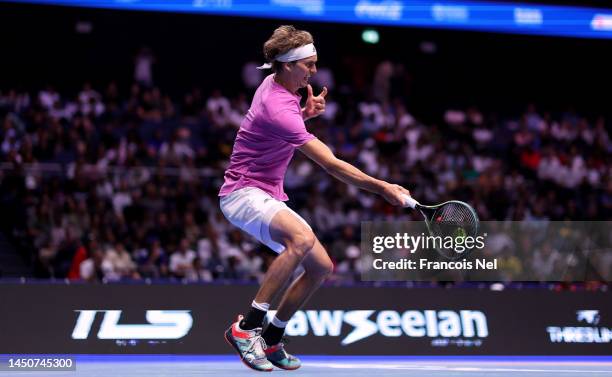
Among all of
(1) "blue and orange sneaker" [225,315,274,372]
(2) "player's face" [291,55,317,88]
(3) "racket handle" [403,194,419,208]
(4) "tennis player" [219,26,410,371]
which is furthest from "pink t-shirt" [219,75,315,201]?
(1) "blue and orange sneaker" [225,315,274,372]

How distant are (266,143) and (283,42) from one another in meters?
0.73

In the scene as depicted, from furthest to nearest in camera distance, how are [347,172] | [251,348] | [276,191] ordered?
1. [276,191]
2. [251,348]
3. [347,172]

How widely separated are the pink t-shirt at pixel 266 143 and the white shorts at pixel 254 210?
0.06m

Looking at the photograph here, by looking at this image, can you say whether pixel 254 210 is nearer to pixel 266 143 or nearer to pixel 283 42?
pixel 266 143

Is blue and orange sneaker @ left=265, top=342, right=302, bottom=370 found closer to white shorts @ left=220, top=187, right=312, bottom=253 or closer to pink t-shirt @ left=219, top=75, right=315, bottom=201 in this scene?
white shorts @ left=220, top=187, right=312, bottom=253

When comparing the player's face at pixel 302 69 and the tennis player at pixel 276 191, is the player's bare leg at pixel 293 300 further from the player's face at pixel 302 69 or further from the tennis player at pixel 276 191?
the player's face at pixel 302 69

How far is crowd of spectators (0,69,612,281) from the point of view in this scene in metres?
13.3

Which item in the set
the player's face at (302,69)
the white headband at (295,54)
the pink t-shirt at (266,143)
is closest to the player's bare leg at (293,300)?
the pink t-shirt at (266,143)

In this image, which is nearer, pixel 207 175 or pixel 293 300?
pixel 293 300

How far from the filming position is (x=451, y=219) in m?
6.96

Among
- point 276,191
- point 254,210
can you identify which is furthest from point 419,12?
point 254,210

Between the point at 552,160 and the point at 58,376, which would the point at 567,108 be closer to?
the point at 552,160

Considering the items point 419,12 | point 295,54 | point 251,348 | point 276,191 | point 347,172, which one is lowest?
point 251,348

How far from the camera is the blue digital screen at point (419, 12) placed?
15.1 m
